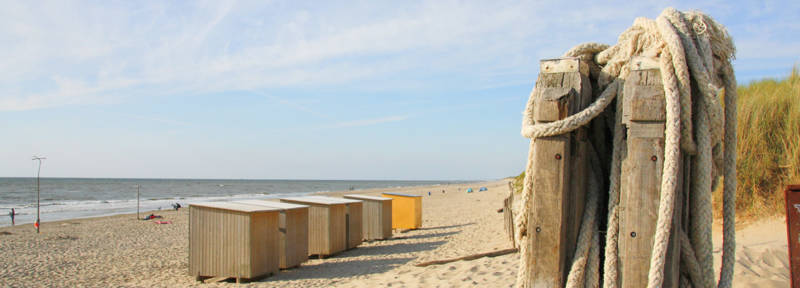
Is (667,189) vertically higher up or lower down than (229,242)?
higher up

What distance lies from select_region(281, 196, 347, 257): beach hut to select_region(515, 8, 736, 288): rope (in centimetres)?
955

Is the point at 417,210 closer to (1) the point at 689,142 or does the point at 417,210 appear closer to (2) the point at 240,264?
(2) the point at 240,264

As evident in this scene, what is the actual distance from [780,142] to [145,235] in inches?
691

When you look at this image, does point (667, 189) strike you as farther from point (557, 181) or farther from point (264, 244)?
point (264, 244)

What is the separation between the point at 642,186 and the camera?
2.15 meters

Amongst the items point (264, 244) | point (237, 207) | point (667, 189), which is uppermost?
point (667, 189)

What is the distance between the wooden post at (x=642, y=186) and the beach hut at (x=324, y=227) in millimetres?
9806

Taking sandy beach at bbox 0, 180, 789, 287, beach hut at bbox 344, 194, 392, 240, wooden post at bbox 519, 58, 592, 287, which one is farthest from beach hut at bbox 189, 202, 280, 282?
wooden post at bbox 519, 58, 592, 287

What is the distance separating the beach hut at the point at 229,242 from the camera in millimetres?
9102

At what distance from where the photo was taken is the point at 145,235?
17.3 m

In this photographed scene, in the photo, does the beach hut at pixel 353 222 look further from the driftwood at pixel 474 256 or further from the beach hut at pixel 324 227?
the driftwood at pixel 474 256

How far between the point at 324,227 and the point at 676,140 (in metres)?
10.1

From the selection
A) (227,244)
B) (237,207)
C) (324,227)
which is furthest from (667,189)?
(324,227)

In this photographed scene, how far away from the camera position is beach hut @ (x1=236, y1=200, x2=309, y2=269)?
33.1 ft
